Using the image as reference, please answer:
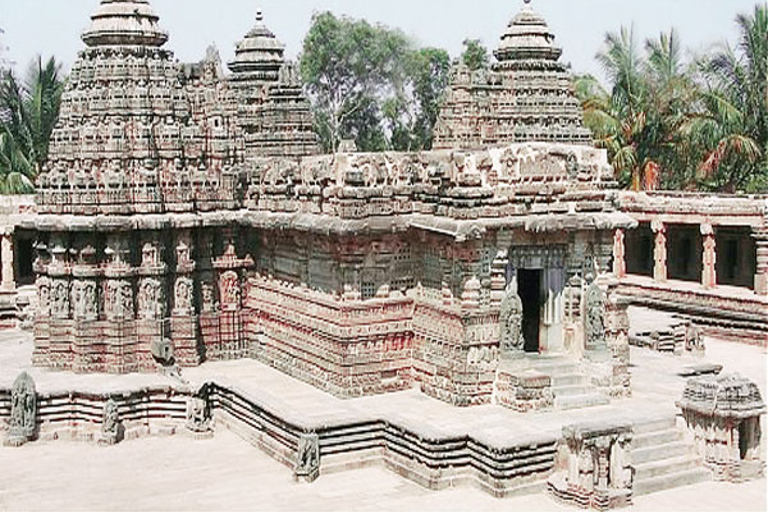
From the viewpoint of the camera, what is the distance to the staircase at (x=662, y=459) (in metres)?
14.2

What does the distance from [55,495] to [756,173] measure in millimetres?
27758

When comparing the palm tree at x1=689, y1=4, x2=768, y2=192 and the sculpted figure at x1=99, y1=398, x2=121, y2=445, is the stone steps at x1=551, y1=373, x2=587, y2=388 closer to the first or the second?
the sculpted figure at x1=99, y1=398, x2=121, y2=445

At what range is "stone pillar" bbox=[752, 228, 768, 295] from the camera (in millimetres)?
26906

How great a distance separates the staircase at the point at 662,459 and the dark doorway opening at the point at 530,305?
2.71m

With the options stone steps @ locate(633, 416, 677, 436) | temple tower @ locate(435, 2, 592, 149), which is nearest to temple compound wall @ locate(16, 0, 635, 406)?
stone steps @ locate(633, 416, 677, 436)

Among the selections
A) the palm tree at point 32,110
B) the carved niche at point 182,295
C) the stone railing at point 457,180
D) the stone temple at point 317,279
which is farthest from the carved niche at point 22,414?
the palm tree at point 32,110

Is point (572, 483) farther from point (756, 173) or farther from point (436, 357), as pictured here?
point (756, 173)

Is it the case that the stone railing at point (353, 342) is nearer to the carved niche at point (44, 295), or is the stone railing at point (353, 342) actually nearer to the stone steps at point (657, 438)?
the stone steps at point (657, 438)

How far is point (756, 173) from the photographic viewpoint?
1437 inches

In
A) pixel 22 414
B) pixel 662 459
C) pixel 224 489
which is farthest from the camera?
pixel 22 414

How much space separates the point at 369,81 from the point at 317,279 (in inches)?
1525

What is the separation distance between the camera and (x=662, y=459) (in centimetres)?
1462

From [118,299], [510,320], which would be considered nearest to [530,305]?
[510,320]

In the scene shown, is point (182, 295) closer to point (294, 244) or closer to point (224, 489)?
point (294, 244)
